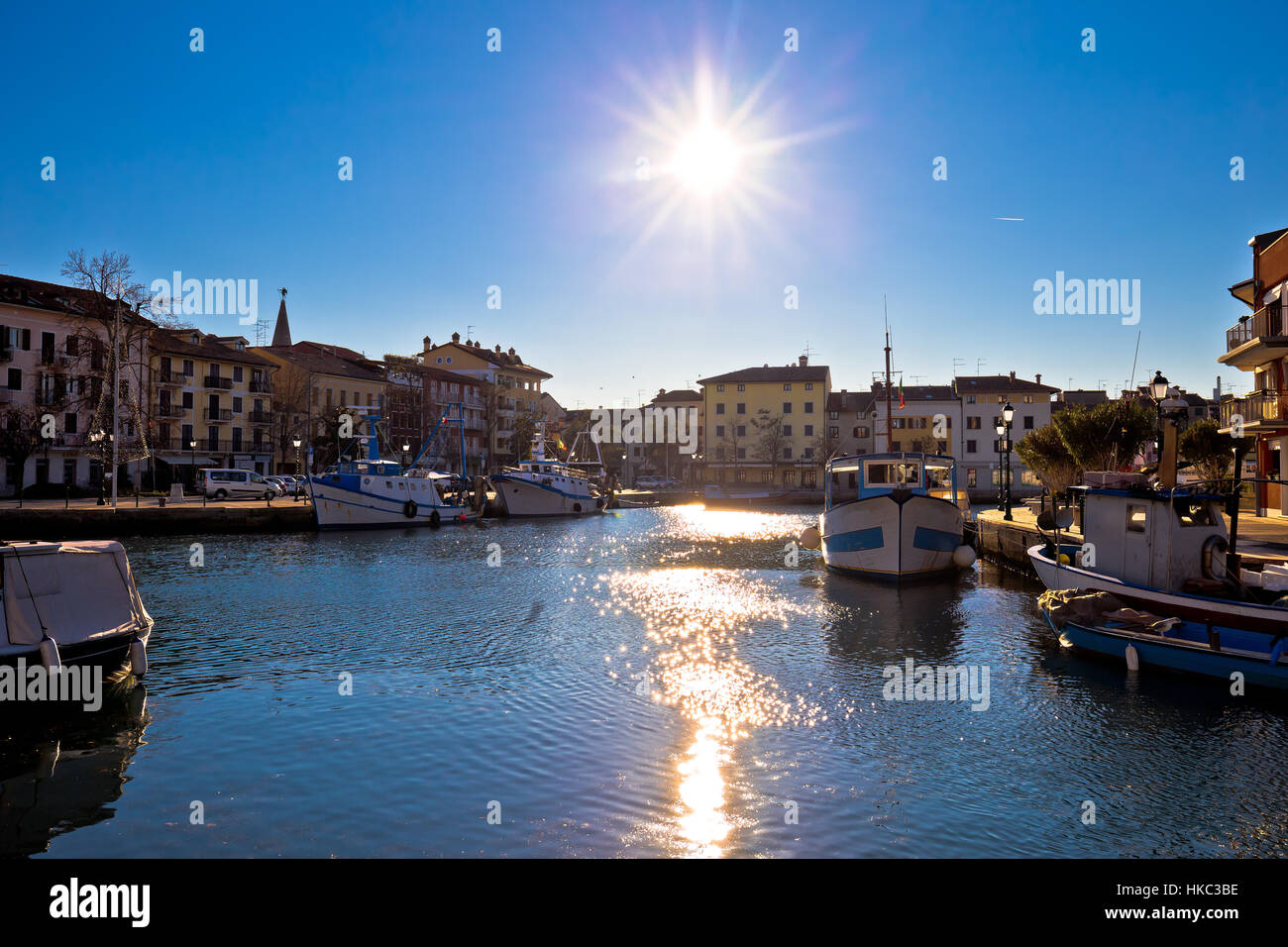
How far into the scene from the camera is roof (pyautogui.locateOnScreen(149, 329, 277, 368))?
205ft

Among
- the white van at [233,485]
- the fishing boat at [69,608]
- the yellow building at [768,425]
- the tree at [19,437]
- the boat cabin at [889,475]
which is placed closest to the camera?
the fishing boat at [69,608]

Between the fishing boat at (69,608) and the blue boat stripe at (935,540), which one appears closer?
the fishing boat at (69,608)

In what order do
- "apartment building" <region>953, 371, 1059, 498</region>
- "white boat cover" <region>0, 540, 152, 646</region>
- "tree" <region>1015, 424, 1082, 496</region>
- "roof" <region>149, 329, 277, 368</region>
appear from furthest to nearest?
"apartment building" <region>953, 371, 1059, 498</region>, "roof" <region>149, 329, 277, 368</region>, "tree" <region>1015, 424, 1082, 496</region>, "white boat cover" <region>0, 540, 152, 646</region>

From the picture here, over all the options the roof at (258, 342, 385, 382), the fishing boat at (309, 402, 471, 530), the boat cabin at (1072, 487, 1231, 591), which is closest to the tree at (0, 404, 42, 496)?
the fishing boat at (309, 402, 471, 530)

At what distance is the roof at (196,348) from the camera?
6244 centimetres

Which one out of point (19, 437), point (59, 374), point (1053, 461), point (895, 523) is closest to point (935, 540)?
point (895, 523)

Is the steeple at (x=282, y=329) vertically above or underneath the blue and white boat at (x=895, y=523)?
above

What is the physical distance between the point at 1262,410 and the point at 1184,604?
21187 millimetres

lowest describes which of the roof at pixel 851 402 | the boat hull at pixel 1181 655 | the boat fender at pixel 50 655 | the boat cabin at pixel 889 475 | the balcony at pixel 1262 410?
the boat hull at pixel 1181 655

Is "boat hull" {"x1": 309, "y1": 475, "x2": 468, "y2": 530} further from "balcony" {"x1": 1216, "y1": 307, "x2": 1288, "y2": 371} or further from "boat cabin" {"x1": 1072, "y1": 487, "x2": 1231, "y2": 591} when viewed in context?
"balcony" {"x1": 1216, "y1": 307, "x2": 1288, "y2": 371}

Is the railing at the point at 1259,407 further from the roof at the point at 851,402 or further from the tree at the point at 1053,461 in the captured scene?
the roof at the point at 851,402

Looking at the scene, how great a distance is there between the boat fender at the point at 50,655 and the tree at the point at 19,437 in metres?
42.4

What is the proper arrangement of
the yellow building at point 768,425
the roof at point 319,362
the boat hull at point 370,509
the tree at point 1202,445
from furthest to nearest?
the yellow building at point 768,425 < the roof at point 319,362 < the boat hull at point 370,509 < the tree at point 1202,445

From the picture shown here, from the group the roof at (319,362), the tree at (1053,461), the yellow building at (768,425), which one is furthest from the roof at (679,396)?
the tree at (1053,461)
